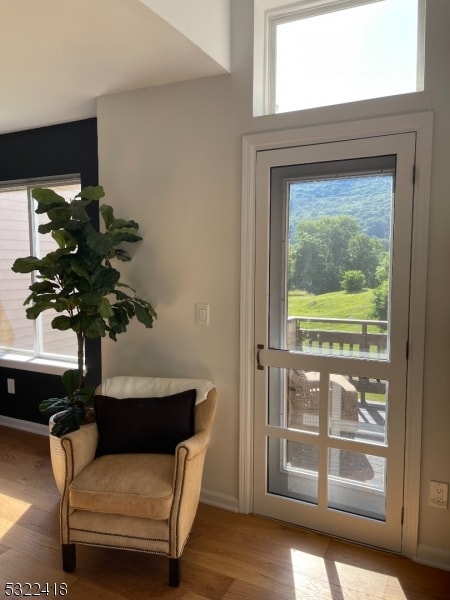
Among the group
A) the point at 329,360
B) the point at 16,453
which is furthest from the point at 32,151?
the point at 329,360

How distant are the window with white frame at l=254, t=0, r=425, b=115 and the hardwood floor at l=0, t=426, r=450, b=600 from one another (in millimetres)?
2289

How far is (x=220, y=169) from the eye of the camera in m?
2.50

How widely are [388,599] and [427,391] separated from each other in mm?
914

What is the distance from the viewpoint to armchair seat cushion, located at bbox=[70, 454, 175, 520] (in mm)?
1892

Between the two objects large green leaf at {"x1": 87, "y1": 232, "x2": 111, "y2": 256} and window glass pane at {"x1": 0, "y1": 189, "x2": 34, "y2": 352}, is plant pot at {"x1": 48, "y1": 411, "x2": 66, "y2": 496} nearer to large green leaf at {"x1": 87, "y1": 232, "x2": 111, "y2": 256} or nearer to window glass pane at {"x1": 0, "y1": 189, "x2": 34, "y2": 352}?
large green leaf at {"x1": 87, "y1": 232, "x2": 111, "y2": 256}

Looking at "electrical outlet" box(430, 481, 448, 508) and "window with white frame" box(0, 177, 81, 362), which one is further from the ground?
"window with white frame" box(0, 177, 81, 362)

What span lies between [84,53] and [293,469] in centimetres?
247

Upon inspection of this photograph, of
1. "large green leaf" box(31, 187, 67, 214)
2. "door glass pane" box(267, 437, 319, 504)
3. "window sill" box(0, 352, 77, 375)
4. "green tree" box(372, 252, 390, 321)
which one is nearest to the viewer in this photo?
"green tree" box(372, 252, 390, 321)

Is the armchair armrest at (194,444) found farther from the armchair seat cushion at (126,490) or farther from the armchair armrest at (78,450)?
the armchair armrest at (78,450)

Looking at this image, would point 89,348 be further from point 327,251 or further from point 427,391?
point 427,391

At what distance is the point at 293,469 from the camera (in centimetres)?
246

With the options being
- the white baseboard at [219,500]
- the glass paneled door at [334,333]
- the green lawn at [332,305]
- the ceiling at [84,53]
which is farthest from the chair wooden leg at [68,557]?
the ceiling at [84,53]

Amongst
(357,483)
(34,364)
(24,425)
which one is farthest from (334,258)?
(24,425)

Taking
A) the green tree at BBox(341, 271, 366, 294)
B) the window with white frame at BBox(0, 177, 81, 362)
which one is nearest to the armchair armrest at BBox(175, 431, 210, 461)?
the green tree at BBox(341, 271, 366, 294)
